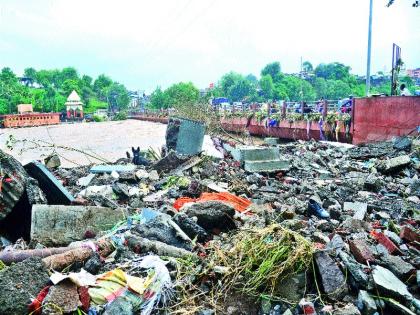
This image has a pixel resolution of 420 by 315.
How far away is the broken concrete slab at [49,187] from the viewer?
5.61 metres

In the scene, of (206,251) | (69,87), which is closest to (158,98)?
(69,87)

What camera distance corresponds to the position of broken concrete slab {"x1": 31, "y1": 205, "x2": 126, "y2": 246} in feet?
14.8

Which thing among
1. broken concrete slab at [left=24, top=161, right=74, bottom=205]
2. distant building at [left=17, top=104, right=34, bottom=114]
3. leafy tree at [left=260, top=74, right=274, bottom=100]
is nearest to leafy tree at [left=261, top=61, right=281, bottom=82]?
leafy tree at [left=260, top=74, right=274, bottom=100]

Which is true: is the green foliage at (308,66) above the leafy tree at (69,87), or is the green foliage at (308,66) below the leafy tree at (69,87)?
above

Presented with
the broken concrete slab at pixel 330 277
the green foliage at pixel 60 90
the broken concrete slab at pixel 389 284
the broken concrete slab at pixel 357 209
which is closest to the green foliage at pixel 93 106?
the green foliage at pixel 60 90

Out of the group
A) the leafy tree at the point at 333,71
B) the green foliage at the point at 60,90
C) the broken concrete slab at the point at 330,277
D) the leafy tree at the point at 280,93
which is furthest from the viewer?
the leafy tree at the point at 333,71

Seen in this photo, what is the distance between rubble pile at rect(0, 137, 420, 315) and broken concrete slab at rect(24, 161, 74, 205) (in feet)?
0.05

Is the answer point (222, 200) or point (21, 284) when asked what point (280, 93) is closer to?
point (222, 200)

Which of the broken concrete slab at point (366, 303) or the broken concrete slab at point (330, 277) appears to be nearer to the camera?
the broken concrete slab at point (366, 303)

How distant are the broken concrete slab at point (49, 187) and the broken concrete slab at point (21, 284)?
2611 mm

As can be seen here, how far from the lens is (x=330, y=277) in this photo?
120 inches

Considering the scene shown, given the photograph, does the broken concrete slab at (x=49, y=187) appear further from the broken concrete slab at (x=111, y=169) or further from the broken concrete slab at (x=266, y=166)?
the broken concrete slab at (x=266, y=166)

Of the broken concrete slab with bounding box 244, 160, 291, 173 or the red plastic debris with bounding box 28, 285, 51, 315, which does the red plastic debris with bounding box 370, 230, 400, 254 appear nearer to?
the red plastic debris with bounding box 28, 285, 51, 315

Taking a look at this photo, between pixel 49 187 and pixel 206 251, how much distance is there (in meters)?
3.10
